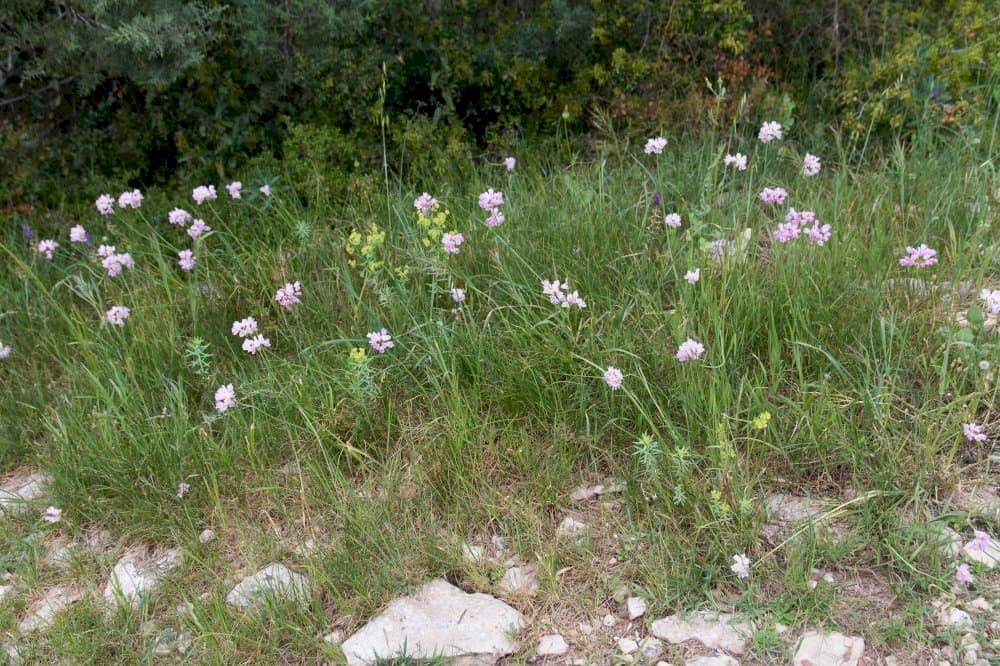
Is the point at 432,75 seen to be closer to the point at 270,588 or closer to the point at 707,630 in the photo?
the point at 270,588

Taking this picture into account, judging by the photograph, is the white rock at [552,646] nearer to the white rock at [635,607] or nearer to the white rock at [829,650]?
the white rock at [635,607]

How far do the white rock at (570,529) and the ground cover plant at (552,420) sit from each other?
0.10 ft

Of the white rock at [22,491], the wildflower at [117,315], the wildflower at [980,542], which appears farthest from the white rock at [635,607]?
the wildflower at [117,315]

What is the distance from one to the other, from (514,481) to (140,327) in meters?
1.64

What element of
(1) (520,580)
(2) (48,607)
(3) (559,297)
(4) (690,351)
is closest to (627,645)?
(1) (520,580)

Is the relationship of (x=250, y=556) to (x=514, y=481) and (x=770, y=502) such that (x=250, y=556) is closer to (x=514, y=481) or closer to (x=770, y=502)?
(x=514, y=481)

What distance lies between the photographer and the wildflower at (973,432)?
100 inches

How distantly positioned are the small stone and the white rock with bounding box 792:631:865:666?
40 cm

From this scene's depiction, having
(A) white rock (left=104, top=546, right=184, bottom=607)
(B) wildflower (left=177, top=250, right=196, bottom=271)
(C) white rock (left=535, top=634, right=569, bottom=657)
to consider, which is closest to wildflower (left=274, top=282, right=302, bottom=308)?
(B) wildflower (left=177, top=250, right=196, bottom=271)

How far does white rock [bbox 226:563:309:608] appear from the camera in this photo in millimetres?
2598

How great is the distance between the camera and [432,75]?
4.93 metres

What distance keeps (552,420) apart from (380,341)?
65 centimetres

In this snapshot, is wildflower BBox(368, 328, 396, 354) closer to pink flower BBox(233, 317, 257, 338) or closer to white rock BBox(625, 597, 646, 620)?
pink flower BBox(233, 317, 257, 338)

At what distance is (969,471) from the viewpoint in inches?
104
